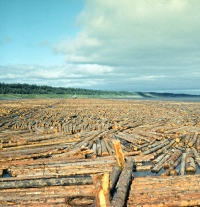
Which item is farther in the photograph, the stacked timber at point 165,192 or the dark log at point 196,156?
the dark log at point 196,156

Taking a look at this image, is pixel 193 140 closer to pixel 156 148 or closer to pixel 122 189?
pixel 156 148

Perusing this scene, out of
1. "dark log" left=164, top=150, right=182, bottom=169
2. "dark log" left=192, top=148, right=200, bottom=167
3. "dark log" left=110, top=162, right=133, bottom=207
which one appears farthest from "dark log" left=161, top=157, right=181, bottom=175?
"dark log" left=110, top=162, right=133, bottom=207

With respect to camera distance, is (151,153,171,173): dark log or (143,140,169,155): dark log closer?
(151,153,171,173): dark log

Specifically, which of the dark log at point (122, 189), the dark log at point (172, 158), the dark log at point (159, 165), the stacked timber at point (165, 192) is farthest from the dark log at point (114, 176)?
the dark log at point (172, 158)

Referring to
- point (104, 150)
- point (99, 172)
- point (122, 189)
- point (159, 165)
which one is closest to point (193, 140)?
point (159, 165)

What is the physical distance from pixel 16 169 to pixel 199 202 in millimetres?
6879

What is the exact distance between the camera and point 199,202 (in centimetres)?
532

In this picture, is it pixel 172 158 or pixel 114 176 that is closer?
pixel 114 176

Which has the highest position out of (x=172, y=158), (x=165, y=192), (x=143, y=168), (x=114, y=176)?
(x=114, y=176)

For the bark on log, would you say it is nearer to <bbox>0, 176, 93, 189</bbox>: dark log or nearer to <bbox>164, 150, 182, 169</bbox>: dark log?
<bbox>164, 150, 182, 169</bbox>: dark log

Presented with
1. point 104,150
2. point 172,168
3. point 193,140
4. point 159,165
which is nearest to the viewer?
point 172,168

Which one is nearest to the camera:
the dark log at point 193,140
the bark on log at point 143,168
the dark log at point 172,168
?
the dark log at point 172,168

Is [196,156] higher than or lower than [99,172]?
higher

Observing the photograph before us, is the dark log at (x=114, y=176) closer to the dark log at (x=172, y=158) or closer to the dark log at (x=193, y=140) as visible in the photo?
the dark log at (x=172, y=158)
